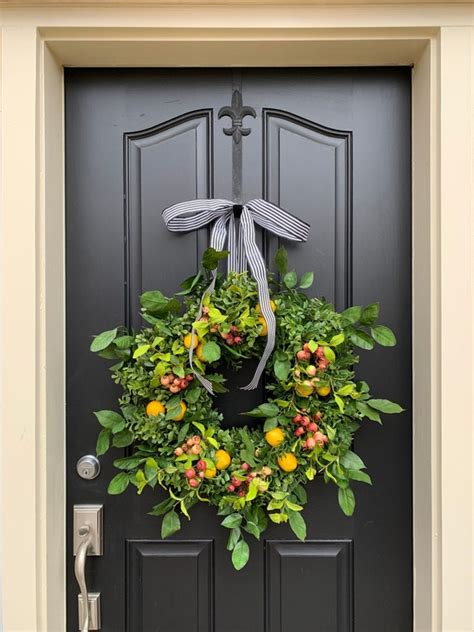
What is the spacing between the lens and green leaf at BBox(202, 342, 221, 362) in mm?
956

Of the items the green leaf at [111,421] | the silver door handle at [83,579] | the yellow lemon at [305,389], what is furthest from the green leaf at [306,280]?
the silver door handle at [83,579]

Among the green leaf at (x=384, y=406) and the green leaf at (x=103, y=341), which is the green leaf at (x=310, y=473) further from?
the green leaf at (x=103, y=341)

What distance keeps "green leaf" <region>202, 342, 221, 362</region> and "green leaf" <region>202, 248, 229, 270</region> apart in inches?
6.5

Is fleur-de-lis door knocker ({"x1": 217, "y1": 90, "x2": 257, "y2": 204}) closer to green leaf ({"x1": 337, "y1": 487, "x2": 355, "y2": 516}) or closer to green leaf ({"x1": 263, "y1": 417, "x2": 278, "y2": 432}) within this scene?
green leaf ({"x1": 263, "y1": 417, "x2": 278, "y2": 432})

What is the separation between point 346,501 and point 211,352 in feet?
1.42

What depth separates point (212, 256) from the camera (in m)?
0.98

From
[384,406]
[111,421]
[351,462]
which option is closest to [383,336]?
[384,406]

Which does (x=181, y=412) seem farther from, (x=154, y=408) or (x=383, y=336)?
(x=383, y=336)

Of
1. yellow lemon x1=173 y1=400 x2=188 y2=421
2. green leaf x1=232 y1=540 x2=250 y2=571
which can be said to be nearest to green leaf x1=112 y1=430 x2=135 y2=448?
yellow lemon x1=173 y1=400 x2=188 y2=421

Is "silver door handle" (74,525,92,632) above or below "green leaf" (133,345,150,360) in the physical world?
below

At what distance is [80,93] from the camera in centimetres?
115

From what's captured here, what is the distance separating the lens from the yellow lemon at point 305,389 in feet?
3.16
